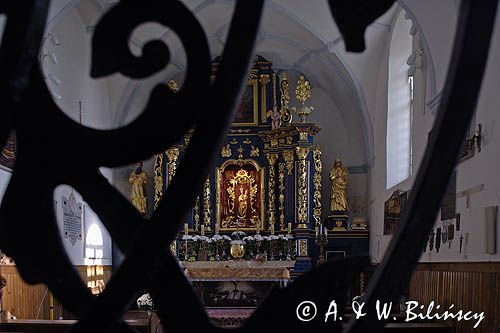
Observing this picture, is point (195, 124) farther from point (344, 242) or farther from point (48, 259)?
point (344, 242)

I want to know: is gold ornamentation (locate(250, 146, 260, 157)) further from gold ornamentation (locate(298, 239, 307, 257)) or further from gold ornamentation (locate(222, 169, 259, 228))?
gold ornamentation (locate(298, 239, 307, 257))

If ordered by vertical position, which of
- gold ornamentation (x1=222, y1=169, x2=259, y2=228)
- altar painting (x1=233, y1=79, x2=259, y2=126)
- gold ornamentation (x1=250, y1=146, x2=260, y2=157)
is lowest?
gold ornamentation (x1=222, y1=169, x2=259, y2=228)

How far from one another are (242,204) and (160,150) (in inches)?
624

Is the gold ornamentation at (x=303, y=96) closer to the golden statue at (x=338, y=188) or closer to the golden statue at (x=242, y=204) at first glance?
the golden statue at (x=338, y=188)

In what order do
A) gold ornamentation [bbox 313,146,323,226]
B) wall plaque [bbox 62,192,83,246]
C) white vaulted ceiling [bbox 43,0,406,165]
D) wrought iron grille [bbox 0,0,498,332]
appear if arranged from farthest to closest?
1. gold ornamentation [bbox 313,146,323,226]
2. white vaulted ceiling [bbox 43,0,406,165]
3. wall plaque [bbox 62,192,83,246]
4. wrought iron grille [bbox 0,0,498,332]

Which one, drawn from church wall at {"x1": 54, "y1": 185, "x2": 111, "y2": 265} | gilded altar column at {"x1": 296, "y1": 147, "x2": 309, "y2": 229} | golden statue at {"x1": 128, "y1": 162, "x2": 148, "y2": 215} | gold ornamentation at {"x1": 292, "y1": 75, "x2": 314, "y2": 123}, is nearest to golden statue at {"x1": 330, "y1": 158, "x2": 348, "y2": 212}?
gilded altar column at {"x1": 296, "y1": 147, "x2": 309, "y2": 229}

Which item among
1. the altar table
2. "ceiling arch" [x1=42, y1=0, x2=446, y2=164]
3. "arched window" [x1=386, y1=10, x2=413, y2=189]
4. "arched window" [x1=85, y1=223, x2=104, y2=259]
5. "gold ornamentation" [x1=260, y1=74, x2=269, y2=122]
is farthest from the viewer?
"gold ornamentation" [x1=260, y1=74, x2=269, y2=122]

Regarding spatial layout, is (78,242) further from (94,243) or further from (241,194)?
(241,194)

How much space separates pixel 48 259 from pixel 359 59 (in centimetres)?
1422

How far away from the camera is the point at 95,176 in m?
0.89

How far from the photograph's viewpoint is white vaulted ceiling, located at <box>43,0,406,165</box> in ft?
45.5

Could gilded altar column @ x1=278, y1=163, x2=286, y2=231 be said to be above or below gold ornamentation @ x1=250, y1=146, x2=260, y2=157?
below

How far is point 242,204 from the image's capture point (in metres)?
16.7

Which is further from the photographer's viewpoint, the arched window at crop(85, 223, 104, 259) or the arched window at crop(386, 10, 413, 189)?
the arched window at crop(85, 223, 104, 259)
